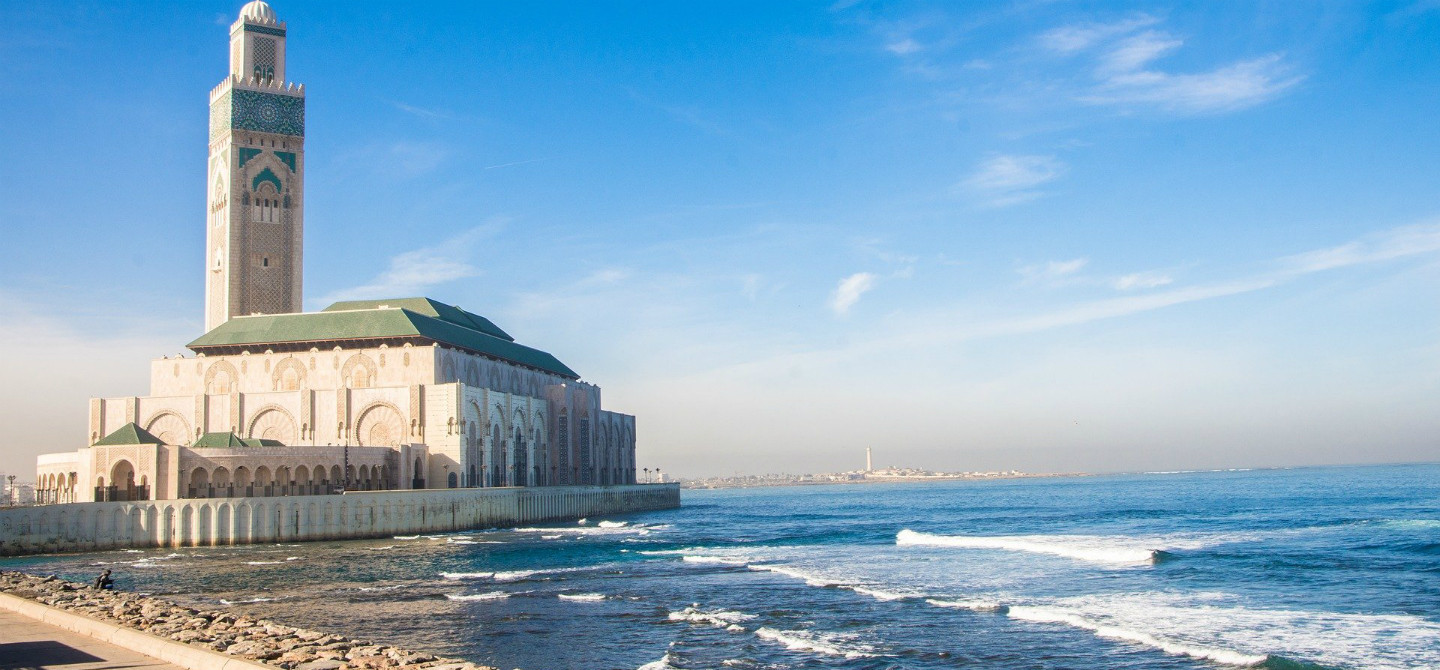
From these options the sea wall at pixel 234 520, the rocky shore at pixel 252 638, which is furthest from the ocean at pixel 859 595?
the rocky shore at pixel 252 638

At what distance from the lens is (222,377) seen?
8050 centimetres

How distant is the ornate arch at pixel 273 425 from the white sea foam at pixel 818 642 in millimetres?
57425

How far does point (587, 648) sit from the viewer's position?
76.1ft

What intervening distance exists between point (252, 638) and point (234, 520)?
38.6 meters

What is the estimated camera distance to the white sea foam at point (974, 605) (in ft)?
91.5

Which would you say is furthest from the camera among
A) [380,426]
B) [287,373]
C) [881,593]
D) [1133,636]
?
[287,373]

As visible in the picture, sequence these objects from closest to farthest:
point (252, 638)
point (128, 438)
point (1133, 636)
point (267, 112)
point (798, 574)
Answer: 1. point (252, 638)
2. point (1133, 636)
3. point (798, 574)
4. point (128, 438)
5. point (267, 112)

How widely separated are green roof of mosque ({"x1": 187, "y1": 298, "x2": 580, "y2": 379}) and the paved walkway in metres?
61.5

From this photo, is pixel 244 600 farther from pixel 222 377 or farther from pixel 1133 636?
pixel 222 377

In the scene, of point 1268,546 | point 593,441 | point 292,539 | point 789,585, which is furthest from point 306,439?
point 1268,546

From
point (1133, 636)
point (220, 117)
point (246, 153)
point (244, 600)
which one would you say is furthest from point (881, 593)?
point (220, 117)

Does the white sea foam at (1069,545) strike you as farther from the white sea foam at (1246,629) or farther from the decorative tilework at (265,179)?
the decorative tilework at (265,179)

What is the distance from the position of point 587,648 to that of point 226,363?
6514 centimetres

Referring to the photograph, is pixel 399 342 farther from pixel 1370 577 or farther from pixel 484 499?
pixel 1370 577
